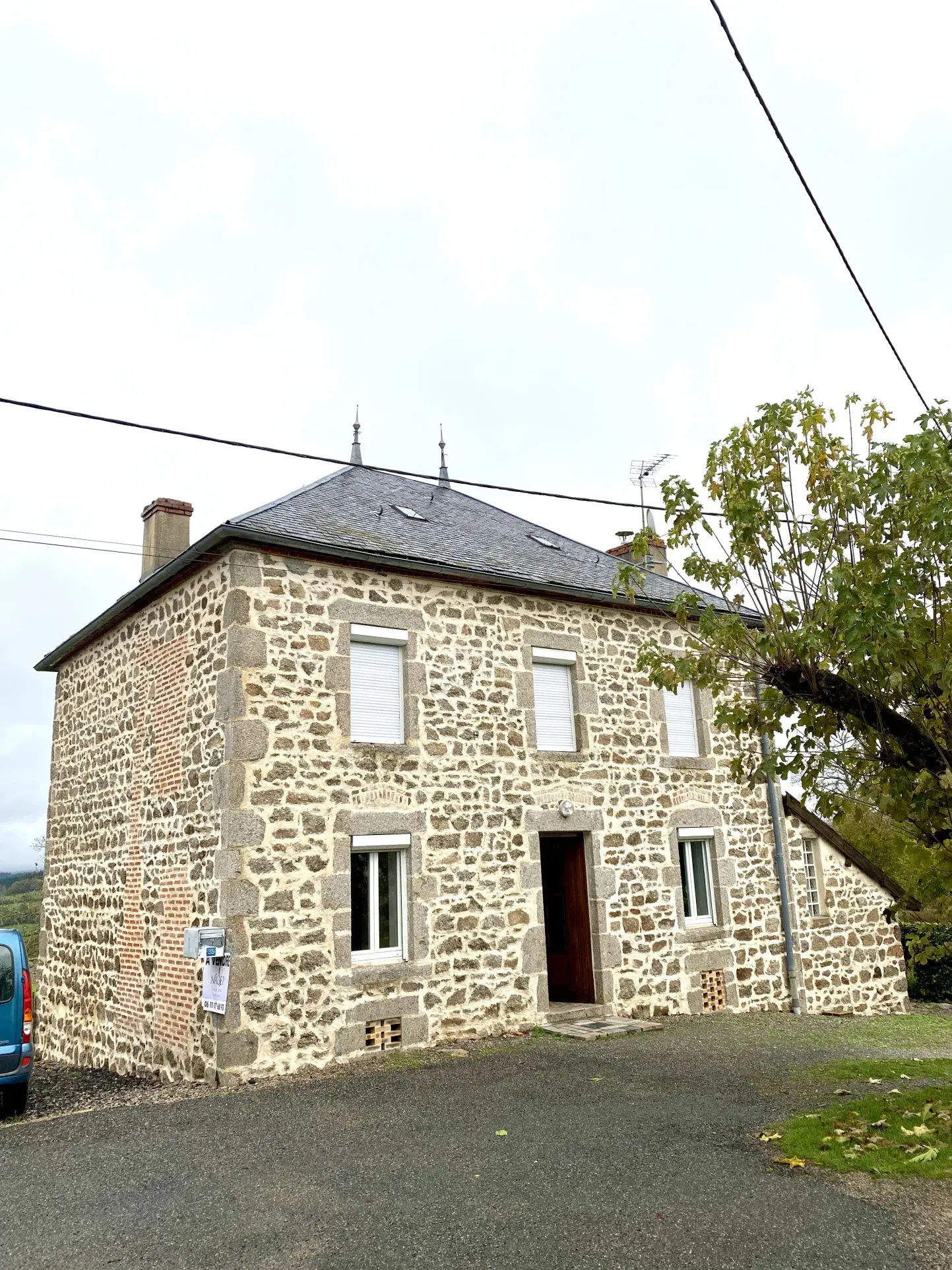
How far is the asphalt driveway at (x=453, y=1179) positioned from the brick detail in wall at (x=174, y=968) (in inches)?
58.0

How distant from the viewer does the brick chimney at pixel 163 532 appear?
11648 mm

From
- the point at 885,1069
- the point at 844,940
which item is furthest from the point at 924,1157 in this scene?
the point at 844,940

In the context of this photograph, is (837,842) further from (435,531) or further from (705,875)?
(435,531)

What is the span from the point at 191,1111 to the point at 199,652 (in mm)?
4233

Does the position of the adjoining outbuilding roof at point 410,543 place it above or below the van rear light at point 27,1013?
above

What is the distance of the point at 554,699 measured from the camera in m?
11.1

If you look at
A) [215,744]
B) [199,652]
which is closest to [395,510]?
[199,652]

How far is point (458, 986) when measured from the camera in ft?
31.1

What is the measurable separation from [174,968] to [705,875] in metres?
6.62

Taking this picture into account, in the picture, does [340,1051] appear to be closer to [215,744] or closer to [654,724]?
Result: [215,744]

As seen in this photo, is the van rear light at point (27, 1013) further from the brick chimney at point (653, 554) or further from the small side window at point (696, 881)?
the brick chimney at point (653, 554)

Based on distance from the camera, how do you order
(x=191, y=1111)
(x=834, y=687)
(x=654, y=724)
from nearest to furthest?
(x=834, y=687) < (x=191, y=1111) < (x=654, y=724)

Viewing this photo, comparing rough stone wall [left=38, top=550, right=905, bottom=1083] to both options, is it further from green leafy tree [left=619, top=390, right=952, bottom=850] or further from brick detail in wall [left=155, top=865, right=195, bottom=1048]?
green leafy tree [left=619, top=390, right=952, bottom=850]

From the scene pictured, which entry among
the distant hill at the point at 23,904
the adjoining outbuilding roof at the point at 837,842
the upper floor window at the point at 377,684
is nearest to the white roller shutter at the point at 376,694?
the upper floor window at the point at 377,684
